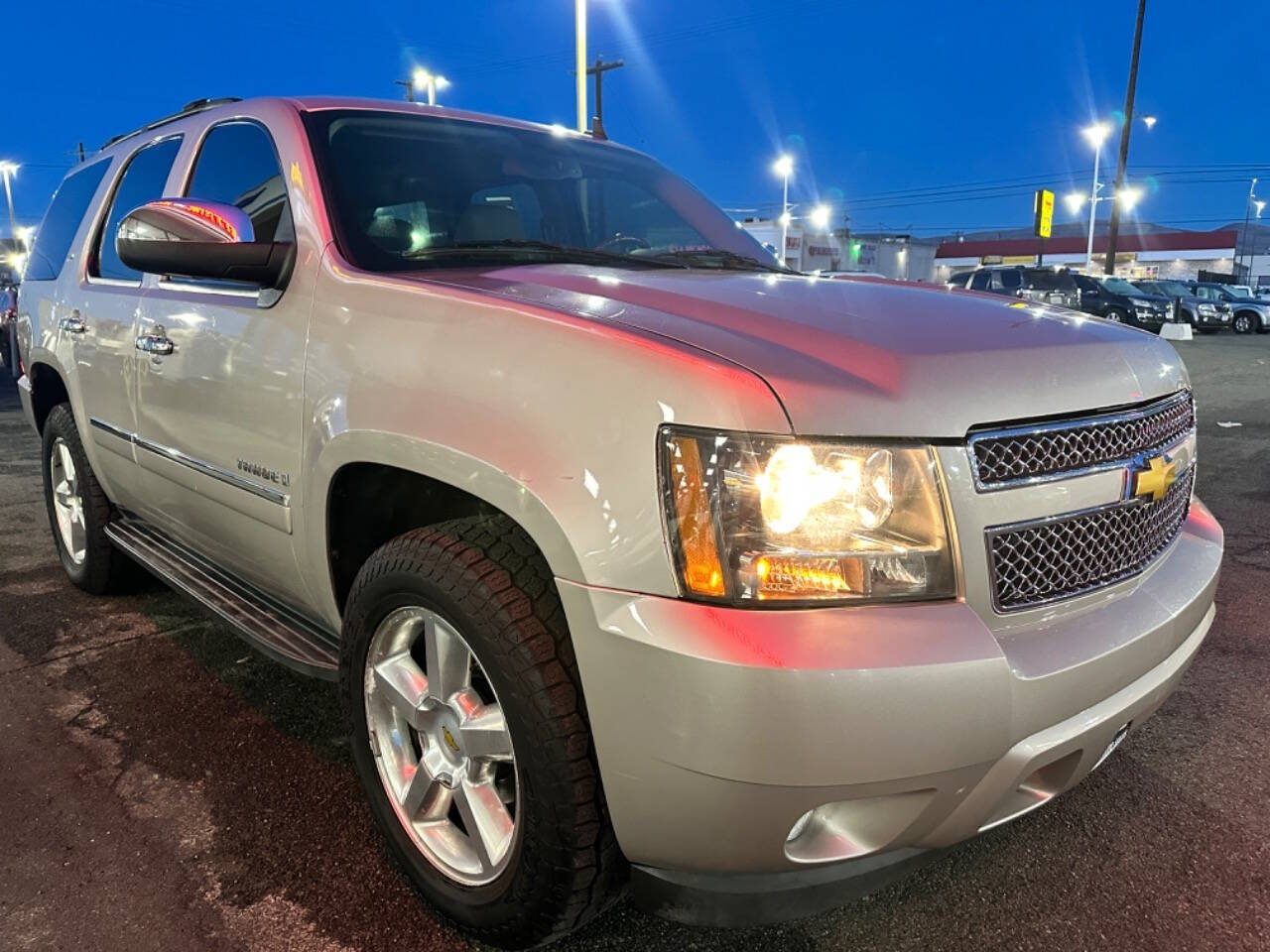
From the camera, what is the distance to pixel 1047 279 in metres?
22.5

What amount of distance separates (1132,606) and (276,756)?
2.26 m

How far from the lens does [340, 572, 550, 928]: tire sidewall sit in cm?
169

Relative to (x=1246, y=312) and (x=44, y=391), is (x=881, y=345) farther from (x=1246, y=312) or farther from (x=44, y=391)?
(x=1246, y=312)

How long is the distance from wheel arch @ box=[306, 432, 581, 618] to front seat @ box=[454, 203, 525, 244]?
2.49ft

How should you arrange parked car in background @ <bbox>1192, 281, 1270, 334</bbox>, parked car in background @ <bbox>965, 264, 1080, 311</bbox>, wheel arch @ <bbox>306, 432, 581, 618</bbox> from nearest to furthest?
wheel arch @ <bbox>306, 432, 581, 618</bbox>, parked car in background @ <bbox>965, 264, 1080, 311</bbox>, parked car in background @ <bbox>1192, 281, 1270, 334</bbox>

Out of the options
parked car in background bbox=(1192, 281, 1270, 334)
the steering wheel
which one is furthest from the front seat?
parked car in background bbox=(1192, 281, 1270, 334)

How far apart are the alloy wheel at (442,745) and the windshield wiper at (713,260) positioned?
1.44 m

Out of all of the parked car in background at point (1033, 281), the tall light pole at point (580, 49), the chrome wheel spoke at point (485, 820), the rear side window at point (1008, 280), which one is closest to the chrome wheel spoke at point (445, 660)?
the chrome wheel spoke at point (485, 820)

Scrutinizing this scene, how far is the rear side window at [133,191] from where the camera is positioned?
335 cm

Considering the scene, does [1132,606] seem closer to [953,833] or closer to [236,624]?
[953,833]

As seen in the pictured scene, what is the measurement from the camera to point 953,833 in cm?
164

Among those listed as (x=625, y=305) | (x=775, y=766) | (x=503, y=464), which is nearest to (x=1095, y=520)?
(x=775, y=766)

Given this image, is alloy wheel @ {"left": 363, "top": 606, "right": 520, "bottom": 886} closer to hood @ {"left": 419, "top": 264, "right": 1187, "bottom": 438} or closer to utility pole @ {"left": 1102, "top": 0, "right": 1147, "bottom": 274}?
hood @ {"left": 419, "top": 264, "right": 1187, "bottom": 438}

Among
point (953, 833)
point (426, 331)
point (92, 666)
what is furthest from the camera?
point (92, 666)
